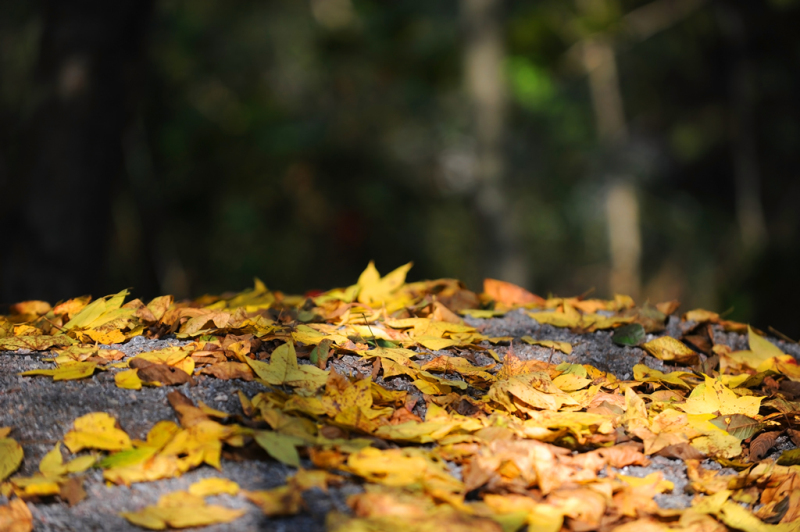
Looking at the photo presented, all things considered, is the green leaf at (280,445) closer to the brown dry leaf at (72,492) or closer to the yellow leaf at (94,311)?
the brown dry leaf at (72,492)

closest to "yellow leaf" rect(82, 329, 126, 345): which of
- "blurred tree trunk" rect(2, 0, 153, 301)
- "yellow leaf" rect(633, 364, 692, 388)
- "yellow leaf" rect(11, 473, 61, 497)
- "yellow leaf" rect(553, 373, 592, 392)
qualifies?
"yellow leaf" rect(11, 473, 61, 497)

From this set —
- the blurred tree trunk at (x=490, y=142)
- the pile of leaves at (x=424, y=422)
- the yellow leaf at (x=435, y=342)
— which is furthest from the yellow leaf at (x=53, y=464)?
the blurred tree trunk at (x=490, y=142)

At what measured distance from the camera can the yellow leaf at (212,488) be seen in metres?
0.97

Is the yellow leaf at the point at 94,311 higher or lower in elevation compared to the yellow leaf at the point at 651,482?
higher

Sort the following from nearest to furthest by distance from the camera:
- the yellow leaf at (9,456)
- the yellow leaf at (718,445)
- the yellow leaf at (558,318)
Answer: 1. the yellow leaf at (9,456)
2. the yellow leaf at (718,445)
3. the yellow leaf at (558,318)

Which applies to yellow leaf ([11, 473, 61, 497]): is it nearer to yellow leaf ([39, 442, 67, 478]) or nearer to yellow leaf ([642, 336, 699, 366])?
yellow leaf ([39, 442, 67, 478])

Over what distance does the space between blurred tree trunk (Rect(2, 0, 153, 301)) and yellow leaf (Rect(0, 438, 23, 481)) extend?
8.26 ft

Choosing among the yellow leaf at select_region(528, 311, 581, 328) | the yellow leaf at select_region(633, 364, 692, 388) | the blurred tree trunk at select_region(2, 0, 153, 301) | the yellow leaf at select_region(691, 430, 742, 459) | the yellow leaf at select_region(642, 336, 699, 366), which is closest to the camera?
the yellow leaf at select_region(691, 430, 742, 459)

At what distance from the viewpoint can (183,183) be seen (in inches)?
300

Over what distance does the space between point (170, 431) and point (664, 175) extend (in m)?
10.4

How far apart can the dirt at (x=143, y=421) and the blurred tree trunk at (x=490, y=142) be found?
440 cm

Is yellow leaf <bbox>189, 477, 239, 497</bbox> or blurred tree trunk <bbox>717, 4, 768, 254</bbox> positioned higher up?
blurred tree trunk <bbox>717, 4, 768, 254</bbox>

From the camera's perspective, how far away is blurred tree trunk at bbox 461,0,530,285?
5965 mm

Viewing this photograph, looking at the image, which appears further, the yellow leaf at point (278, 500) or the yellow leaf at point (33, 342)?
the yellow leaf at point (33, 342)
